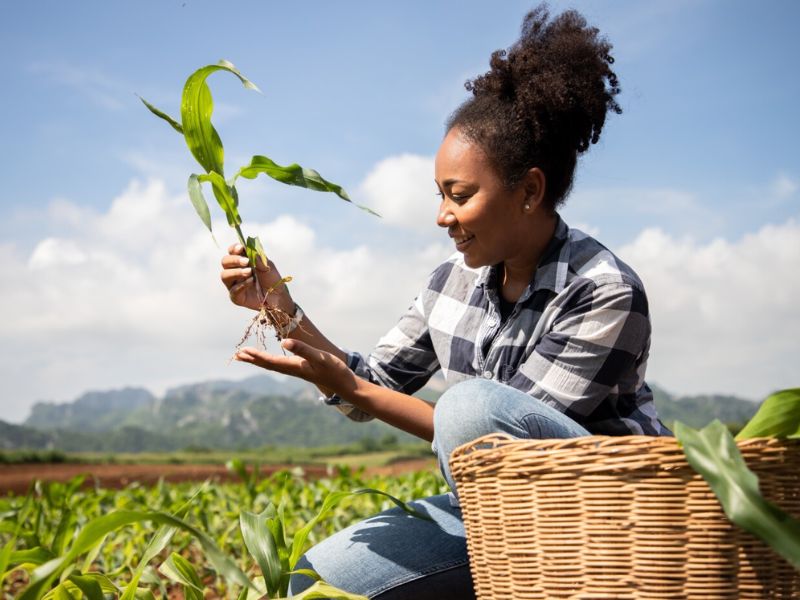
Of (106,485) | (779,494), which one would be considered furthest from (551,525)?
(106,485)

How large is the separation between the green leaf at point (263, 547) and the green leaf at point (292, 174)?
76 centimetres

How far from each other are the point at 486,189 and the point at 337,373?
0.55 meters

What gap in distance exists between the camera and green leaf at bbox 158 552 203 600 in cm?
164

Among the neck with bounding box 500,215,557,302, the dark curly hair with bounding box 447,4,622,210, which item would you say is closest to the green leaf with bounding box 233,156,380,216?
the dark curly hair with bounding box 447,4,622,210

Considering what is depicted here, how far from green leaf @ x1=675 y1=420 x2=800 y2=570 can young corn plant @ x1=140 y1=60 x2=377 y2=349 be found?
1.03 metres

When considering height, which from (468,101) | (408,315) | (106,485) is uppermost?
(468,101)

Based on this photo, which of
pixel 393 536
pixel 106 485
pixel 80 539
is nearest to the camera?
pixel 80 539

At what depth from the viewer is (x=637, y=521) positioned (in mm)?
1165

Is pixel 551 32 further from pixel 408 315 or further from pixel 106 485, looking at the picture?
pixel 106 485

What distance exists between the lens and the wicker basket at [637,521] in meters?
1.15

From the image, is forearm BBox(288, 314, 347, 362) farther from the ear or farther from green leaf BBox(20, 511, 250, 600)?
green leaf BBox(20, 511, 250, 600)

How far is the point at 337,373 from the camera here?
1.66 metres

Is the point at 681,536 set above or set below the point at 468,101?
below

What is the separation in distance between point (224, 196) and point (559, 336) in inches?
33.9
